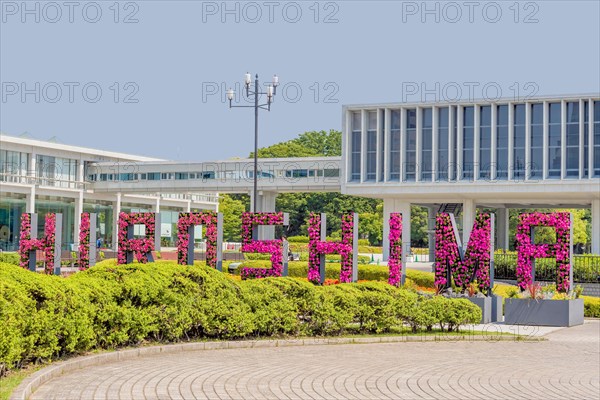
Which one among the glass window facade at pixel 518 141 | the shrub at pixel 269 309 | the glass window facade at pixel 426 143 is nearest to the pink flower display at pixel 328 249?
the shrub at pixel 269 309

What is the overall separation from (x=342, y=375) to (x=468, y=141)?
49.6 m

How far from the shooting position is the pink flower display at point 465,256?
26406 millimetres

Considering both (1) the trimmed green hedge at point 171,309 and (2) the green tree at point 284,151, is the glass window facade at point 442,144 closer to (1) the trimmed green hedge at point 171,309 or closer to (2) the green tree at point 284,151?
(1) the trimmed green hedge at point 171,309

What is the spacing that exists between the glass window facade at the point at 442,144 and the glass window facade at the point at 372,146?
491 cm

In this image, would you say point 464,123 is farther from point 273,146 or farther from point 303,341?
point 273,146

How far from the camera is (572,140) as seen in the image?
58.6 m

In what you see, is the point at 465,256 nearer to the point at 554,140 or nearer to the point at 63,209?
the point at 554,140

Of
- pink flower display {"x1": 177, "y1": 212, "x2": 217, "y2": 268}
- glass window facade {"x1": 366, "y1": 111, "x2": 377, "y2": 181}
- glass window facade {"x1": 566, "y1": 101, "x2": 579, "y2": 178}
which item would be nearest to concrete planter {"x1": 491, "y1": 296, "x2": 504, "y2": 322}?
pink flower display {"x1": 177, "y1": 212, "x2": 217, "y2": 268}

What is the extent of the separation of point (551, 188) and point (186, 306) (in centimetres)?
4635

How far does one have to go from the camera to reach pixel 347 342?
62.2 feet

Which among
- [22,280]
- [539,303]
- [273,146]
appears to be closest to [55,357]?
[22,280]

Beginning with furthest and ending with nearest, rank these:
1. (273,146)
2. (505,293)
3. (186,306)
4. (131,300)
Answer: (273,146), (505,293), (186,306), (131,300)

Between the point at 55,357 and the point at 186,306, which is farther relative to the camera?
the point at 186,306

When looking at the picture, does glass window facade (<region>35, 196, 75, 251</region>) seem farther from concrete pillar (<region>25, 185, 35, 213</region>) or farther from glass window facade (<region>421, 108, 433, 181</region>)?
glass window facade (<region>421, 108, 433, 181</region>)
